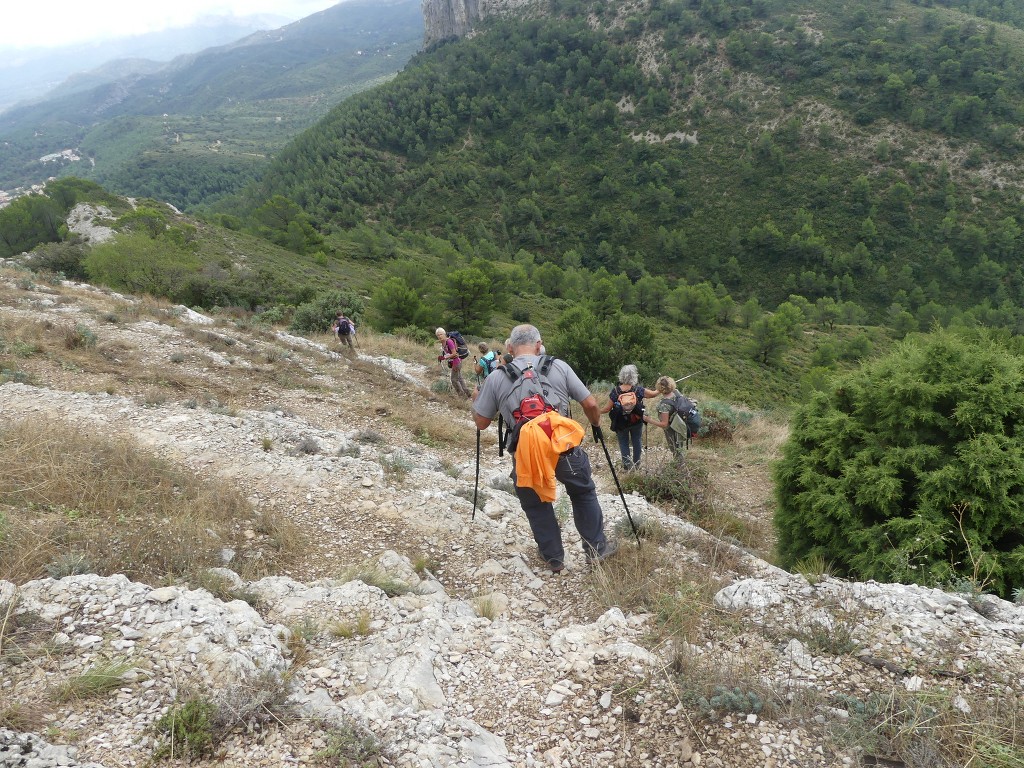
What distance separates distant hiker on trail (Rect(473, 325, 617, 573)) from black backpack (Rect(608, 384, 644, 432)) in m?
2.51

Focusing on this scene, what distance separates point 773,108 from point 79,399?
317 feet

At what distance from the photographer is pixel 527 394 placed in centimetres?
379

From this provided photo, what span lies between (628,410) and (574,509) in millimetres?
2941

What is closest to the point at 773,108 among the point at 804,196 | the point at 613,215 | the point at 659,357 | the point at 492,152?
the point at 804,196

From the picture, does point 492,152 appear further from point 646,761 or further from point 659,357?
point 646,761

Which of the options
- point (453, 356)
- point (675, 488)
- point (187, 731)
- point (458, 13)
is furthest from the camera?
point (458, 13)

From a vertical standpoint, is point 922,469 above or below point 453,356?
above

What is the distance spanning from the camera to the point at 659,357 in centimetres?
1952

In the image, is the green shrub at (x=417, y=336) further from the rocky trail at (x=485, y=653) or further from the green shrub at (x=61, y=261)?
the rocky trail at (x=485, y=653)

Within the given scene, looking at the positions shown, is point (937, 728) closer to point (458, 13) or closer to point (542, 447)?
point (542, 447)

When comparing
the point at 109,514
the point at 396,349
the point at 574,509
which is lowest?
the point at 396,349

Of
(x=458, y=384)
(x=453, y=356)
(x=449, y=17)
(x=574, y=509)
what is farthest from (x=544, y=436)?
(x=449, y=17)

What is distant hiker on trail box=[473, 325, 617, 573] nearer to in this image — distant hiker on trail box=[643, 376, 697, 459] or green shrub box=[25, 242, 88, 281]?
distant hiker on trail box=[643, 376, 697, 459]

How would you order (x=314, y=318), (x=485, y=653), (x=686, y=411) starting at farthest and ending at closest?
1. (x=314, y=318)
2. (x=686, y=411)
3. (x=485, y=653)
